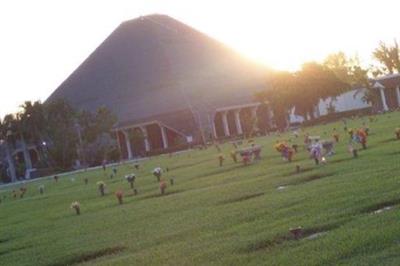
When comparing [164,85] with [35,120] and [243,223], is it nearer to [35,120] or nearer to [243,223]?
[35,120]

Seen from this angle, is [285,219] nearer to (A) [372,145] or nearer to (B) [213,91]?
(A) [372,145]

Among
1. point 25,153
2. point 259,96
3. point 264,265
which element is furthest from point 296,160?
point 25,153

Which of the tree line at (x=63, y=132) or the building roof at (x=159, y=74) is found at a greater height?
the building roof at (x=159, y=74)

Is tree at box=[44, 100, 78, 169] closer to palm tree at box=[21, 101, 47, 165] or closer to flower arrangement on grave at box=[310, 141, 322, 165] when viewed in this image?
palm tree at box=[21, 101, 47, 165]

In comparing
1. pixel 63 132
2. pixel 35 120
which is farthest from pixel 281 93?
pixel 35 120

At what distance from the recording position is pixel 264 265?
31.3ft

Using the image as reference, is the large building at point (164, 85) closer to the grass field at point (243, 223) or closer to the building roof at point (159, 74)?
the building roof at point (159, 74)

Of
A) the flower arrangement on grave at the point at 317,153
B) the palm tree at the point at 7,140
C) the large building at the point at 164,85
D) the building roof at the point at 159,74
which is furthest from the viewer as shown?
the building roof at the point at 159,74

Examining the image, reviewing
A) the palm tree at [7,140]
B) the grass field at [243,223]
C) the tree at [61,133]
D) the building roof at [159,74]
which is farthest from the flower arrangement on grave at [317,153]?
the building roof at [159,74]

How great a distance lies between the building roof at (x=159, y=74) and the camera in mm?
97062

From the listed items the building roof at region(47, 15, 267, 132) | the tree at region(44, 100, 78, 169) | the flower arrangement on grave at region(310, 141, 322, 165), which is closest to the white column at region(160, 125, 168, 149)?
the building roof at region(47, 15, 267, 132)

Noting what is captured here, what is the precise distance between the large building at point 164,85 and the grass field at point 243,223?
55793mm

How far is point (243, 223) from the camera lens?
1314cm

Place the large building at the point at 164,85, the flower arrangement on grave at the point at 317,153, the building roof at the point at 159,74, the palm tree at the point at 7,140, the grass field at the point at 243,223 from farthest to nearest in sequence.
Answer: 1. the building roof at the point at 159,74
2. the large building at the point at 164,85
3. the palm tree at the point at 7,140
4. the flower arrangement on grave at the point at 317,153
5. the grass field at the point at 243,223
